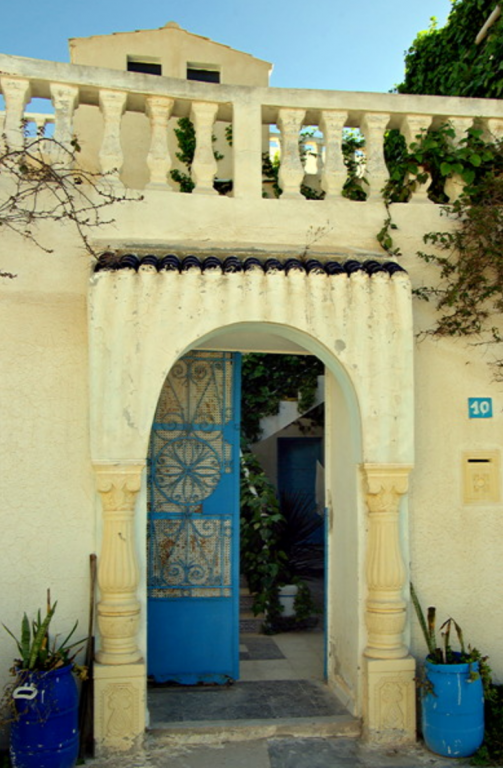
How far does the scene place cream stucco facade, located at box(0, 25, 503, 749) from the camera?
15.4ft

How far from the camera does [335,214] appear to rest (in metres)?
5.30

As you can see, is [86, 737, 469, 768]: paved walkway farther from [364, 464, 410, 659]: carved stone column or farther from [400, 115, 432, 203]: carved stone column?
[400, 115, 432, 203]: carved stone column

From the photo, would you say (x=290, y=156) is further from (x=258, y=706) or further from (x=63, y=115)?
(x=258, y=706)

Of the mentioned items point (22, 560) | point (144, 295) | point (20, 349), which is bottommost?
point (22, 560)

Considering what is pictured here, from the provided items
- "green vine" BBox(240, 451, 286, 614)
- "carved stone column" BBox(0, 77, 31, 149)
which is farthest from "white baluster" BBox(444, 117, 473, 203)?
"green vine" BBox(240, 451, 286, 614)

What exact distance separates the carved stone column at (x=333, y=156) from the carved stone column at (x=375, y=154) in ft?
0.62

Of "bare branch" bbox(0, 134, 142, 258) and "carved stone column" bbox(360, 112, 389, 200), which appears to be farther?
"carved stone column" bbox(360, 112, 389, 200)

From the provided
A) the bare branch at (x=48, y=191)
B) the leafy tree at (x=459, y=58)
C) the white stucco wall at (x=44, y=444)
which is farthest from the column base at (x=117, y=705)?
the leafy tree at (x=459, y=58)

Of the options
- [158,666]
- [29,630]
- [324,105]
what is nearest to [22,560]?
[29,630]

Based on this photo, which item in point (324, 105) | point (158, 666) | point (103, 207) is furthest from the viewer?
point (158, 666)

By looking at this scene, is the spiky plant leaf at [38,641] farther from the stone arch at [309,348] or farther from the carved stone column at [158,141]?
the carved stone column at [158,141]

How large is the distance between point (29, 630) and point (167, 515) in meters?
1.56

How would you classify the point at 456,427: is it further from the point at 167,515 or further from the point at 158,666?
the point at 158,666

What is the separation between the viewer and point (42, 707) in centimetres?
416
